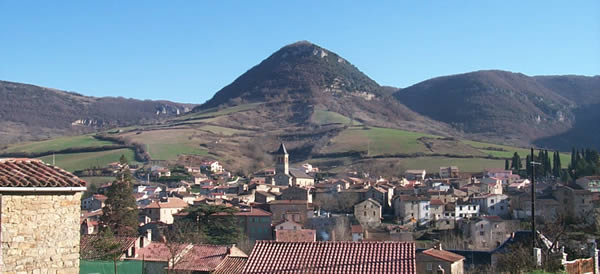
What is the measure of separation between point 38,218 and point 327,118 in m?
153

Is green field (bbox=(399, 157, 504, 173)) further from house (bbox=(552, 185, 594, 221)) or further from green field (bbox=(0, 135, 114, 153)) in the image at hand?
green field (bbox=(0, 135, 114, 153))

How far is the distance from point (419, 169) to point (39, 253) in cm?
9106

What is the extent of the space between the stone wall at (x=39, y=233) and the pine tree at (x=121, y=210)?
33.8m

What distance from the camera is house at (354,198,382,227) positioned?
6003 cm

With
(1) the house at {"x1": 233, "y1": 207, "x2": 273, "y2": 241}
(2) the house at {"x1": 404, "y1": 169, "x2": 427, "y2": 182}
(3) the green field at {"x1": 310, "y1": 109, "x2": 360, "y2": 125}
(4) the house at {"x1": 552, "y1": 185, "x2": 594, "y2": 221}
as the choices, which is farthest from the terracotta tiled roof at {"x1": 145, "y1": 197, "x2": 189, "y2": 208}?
(3) the green field at {"x1": 310, "y1": 109, "x2": 360, "y2": 125}

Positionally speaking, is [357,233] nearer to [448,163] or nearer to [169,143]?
[448,163]

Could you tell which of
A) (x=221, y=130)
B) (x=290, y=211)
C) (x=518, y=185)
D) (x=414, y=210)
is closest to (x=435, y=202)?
(x=414, y=210)

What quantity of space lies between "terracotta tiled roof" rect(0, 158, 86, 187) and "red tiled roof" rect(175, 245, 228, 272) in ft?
43.1

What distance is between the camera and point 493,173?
84.9m

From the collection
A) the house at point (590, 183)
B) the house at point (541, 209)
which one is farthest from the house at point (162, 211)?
the house at point (590, 183)

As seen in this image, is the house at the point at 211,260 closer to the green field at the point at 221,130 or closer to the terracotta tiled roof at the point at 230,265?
the terracotta tiled roof at the point at 230,265

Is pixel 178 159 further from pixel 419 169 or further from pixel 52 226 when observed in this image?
pixel 52 226

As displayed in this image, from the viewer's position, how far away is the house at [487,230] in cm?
4975

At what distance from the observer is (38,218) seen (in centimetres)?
841
